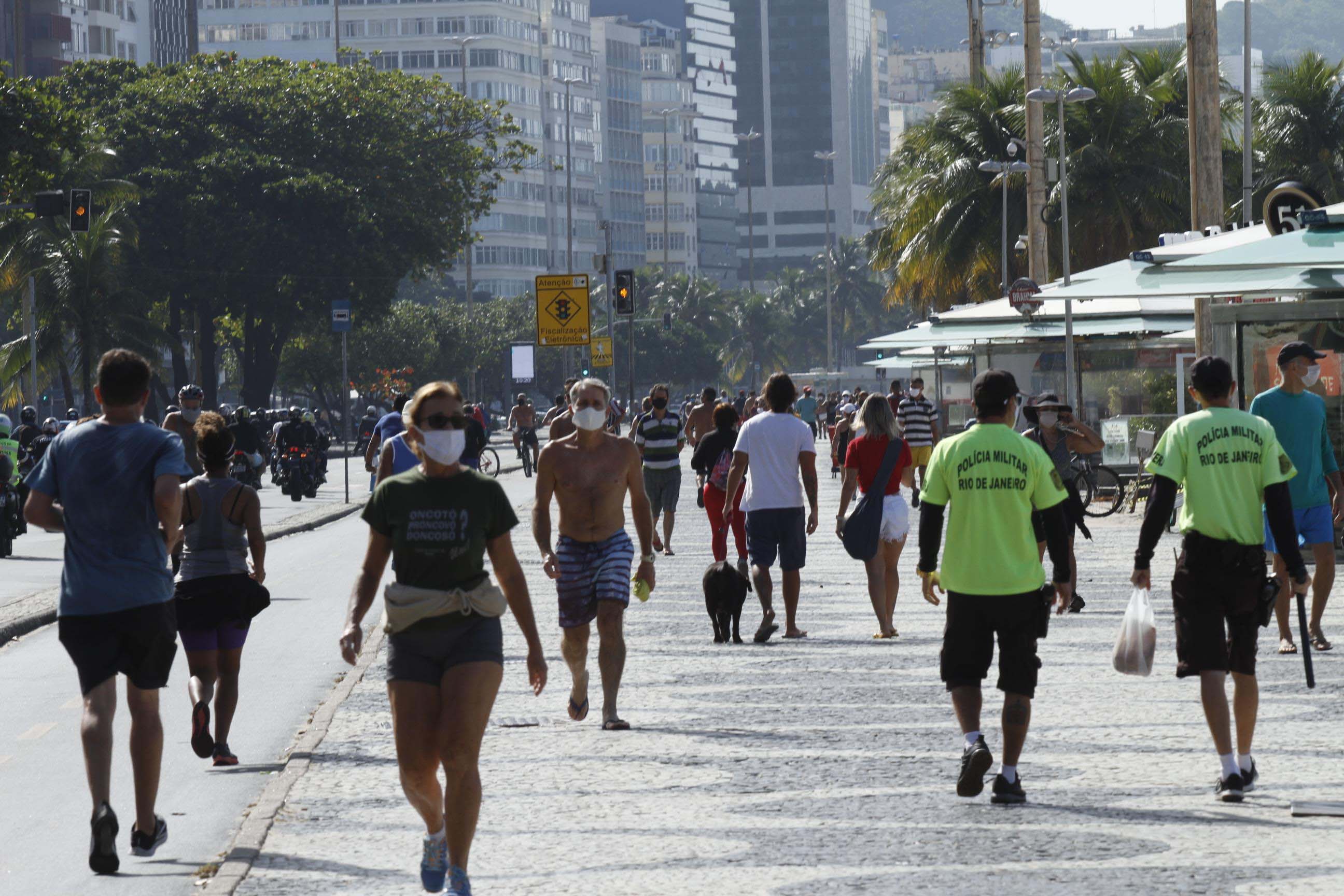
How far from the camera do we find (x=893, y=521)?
1423 cm

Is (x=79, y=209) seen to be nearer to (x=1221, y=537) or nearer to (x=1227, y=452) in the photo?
(x=1227, y=452)

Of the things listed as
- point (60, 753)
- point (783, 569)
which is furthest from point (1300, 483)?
point (60, 753)

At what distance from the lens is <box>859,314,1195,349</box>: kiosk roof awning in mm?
31016

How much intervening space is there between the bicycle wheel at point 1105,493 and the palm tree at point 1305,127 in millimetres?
18529

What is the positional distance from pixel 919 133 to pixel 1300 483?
40523mm

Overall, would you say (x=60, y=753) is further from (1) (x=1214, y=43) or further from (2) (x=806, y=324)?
(2) (x=806, y=324)

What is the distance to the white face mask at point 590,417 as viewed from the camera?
10.2m

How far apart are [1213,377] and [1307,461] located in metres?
3.77

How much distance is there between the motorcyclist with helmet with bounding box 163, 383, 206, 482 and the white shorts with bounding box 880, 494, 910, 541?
5709 millimetres

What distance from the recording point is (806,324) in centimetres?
15750

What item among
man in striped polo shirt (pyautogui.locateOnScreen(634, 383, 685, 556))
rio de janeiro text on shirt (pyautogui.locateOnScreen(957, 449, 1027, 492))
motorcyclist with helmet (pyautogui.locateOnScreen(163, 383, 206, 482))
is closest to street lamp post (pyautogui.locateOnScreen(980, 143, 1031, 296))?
man in striped polo shirt (pyautogui.locateOnScreen(634, 383, 685, 556))

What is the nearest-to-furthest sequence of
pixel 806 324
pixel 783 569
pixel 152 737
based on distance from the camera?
pixel 152 737
pixel 783 569
pixel 806 324

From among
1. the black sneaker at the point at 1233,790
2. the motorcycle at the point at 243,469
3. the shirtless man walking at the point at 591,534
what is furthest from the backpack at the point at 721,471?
the black sneaker at the point at 1233,790

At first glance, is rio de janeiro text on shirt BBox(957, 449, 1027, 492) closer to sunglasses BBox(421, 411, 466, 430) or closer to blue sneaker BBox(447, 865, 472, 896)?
sunglasses BBox(421, 411, 466, 430)
